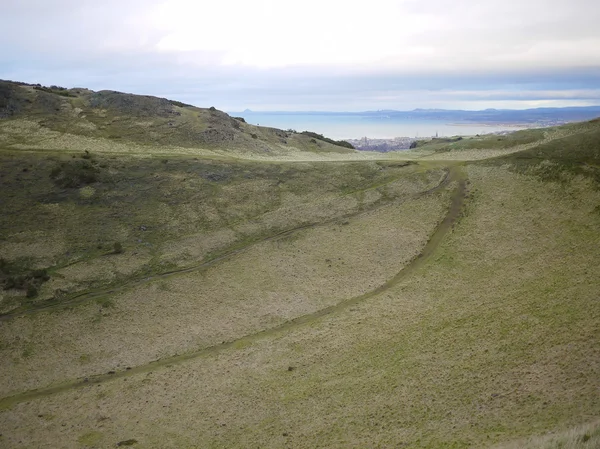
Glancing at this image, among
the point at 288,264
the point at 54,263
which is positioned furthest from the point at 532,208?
the point at 54,263

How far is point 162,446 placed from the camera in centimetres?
2777

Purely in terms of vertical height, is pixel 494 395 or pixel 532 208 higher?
pixel 532 208

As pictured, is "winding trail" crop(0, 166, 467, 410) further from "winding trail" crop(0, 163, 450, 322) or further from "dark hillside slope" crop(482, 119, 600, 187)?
"dark hillside slope" crop(482, 119, 600, 187)

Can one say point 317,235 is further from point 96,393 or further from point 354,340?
point 96,393

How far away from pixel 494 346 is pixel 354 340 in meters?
11.1

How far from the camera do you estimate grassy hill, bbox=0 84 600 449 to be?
93.4ft

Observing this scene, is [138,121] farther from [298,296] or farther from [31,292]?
[298,296]

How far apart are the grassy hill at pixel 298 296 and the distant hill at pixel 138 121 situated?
6.08 m

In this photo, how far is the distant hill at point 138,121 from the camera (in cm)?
8562

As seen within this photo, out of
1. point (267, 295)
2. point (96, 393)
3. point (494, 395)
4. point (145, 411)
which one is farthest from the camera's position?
point (267, 295)

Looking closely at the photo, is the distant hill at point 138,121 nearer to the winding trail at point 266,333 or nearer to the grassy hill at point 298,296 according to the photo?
the grassy hill at point 298,296

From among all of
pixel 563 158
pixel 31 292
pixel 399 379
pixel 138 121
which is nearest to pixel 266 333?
pixel 399 379

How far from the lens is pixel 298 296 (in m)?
45.3

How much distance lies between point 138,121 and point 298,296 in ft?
214
